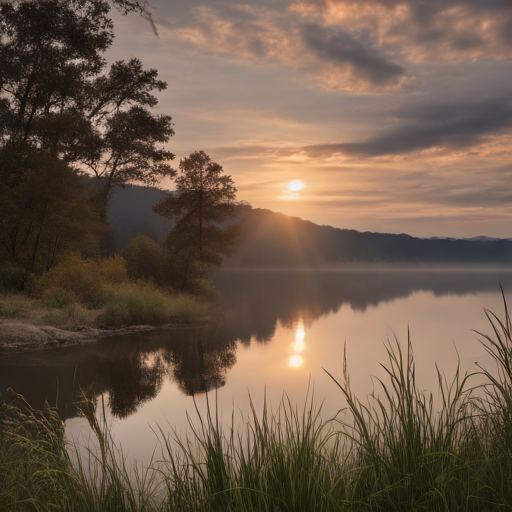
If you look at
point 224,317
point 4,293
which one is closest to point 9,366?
point 4,293

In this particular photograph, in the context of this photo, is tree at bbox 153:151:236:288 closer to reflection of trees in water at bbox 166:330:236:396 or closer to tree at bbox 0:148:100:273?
tree at bbox 0:148:100:273

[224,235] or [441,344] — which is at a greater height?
[224,235]

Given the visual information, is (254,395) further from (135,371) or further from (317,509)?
(317,509)

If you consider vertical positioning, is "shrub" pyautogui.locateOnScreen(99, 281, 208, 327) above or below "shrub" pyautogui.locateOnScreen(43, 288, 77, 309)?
below

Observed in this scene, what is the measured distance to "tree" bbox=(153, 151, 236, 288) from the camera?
3036 cm

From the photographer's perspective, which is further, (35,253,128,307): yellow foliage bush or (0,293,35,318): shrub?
(35,253,128,307): yellow foliage bush

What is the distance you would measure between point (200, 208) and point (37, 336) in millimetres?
17829

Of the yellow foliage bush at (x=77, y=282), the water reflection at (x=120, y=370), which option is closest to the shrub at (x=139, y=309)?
the yellow foliage bush at (x=77, y=282)

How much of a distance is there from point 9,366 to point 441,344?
18.2m

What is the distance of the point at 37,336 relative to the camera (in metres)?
14.0

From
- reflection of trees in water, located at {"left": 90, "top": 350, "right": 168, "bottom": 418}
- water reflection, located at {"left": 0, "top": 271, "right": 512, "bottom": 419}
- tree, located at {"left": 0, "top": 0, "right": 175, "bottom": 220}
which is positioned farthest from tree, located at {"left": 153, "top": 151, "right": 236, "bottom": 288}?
reflection of trees in water, located at {"left": 90, "top": 350, "right": 168, "bottom": 418}

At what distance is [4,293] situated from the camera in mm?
18906

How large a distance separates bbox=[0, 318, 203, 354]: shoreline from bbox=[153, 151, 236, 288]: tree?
594 inches

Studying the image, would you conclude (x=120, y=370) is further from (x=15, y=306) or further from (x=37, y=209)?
(x=37, y=209)
